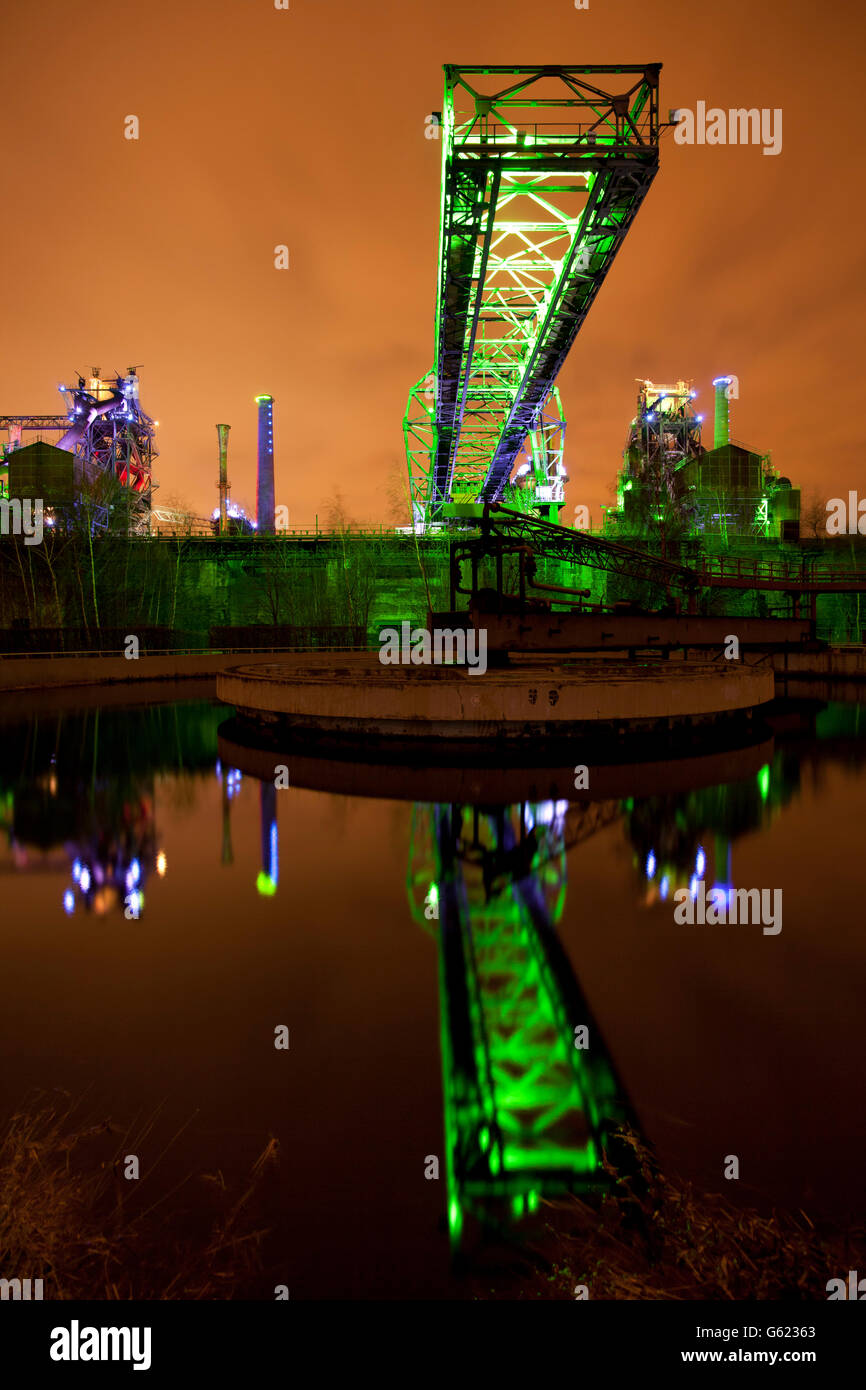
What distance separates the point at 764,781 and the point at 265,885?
27.1 ft

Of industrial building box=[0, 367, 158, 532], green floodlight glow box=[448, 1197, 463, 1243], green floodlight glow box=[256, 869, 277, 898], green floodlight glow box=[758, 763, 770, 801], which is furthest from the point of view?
industrial building box=[0, 367, 158, 532]

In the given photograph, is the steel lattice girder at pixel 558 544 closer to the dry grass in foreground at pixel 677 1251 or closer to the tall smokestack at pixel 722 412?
the dry grass in foreground at pixel 677 1251

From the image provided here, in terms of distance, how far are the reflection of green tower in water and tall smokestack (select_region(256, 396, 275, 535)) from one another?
69326mm

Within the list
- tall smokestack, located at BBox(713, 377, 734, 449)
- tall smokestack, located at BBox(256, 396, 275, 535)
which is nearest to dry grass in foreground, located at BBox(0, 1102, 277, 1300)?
tall smokestack, located at BBox(256, 396, 275, 535)

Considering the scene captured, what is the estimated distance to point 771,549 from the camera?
50438mm

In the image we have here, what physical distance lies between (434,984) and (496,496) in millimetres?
49844

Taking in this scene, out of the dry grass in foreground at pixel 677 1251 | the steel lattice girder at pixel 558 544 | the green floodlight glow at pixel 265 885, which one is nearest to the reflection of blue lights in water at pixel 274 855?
the green floodlight glow at pixel 265 885

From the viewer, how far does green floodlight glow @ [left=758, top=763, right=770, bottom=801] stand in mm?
10566

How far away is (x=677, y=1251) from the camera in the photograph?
8.63 feet

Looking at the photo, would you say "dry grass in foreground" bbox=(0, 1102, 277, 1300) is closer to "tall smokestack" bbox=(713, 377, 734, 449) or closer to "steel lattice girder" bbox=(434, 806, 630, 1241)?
Answer: "steel lattice girder" bbox=(434, 806, 630, 1241)

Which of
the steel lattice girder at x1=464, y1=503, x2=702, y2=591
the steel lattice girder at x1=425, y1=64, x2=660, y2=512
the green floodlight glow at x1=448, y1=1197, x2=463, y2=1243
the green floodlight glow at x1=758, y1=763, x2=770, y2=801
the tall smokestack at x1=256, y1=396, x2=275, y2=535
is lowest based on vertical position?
the green floodlight glow at x1=448, y1=1197, x2=463, y2=1243

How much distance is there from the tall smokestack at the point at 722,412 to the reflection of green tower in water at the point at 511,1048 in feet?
263

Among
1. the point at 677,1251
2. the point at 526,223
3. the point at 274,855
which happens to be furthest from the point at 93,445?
the point at 677,1251

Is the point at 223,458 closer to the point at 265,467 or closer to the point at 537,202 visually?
the point at 265,467
